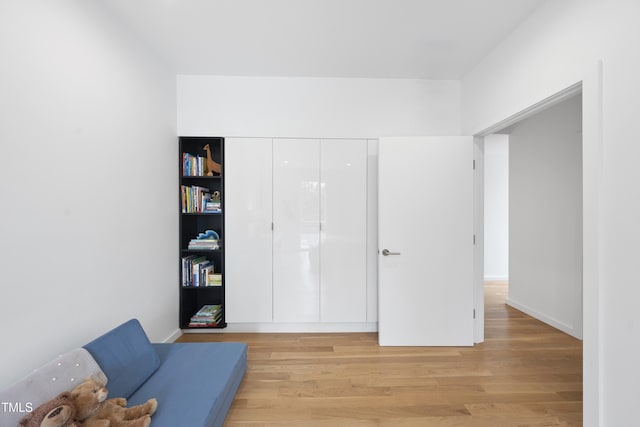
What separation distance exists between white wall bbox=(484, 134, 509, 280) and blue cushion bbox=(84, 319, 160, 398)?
553 centimetres

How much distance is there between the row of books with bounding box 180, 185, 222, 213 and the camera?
281 centimetres

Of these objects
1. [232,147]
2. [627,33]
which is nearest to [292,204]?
[232,147]

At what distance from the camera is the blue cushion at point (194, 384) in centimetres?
137

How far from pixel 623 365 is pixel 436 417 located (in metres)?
1.04

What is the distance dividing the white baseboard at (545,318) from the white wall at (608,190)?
1812mm

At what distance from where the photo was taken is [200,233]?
3.00 meters

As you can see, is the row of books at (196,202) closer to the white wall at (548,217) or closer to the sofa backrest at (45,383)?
the sofa backrest at (45,383)

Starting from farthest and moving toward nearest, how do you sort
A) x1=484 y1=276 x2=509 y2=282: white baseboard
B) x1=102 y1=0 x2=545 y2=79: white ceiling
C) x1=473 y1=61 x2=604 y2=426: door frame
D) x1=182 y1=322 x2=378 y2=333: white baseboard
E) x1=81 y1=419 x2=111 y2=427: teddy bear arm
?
x1=484 y1=276 x2=509 y2=282: white baseboard → x1=182 y1=322 x2=378 y2=333: white baseboard → x1=102 y1=0 x2=545 y2=79: white ceiling → x1=473 y1=61 x2=604 y2=426: door frame → x1=81 y1=419 x2=111 y2=427: teddy bear arm

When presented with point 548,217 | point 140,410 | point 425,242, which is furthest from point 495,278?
point 140,410

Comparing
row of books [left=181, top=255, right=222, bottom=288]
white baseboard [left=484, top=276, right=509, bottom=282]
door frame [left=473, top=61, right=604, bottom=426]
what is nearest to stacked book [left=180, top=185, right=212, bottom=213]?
row of books [left=181, top=255, right=222, bottom=288]

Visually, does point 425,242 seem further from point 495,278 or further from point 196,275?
point 495,278

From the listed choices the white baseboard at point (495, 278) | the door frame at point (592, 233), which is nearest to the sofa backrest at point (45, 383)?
the door frame at point (592, 233)

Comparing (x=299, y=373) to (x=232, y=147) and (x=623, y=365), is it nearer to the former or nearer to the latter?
(x=623, y=365)

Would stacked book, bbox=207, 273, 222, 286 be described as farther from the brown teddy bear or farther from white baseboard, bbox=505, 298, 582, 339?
white baseboard, bbox=505, 298, 582, 339
